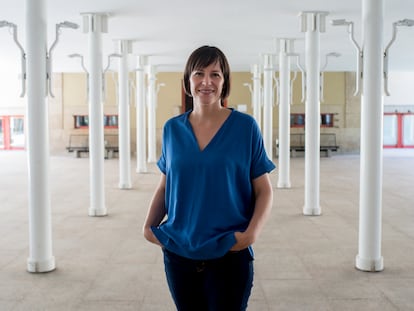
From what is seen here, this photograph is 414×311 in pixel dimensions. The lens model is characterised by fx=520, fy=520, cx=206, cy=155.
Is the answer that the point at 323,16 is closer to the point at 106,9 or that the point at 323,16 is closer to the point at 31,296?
the point at 106,9

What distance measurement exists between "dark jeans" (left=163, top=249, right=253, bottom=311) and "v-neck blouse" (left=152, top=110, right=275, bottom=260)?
6cm

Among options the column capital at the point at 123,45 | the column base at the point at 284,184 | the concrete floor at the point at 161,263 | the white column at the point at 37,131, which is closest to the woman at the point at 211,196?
the concrete floor at the point at 161,263

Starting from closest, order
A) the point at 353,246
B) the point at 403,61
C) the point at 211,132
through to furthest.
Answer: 1. the point at 211,132
2. the point at 353,246
3. the point at 403,61

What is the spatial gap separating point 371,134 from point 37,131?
14.1 ft

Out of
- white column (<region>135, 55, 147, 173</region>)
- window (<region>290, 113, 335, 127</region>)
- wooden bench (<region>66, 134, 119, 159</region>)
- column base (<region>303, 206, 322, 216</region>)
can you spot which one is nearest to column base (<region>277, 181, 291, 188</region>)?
column base (<region>303, 206, 322, 216</region>)

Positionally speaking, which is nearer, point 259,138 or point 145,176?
point 259,138

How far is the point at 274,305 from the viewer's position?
549cm

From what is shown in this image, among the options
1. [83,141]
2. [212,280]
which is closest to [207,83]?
[212,280]

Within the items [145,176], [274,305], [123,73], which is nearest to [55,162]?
[145,176]

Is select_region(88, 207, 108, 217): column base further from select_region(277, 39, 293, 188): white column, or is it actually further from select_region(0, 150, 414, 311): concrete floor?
select_region(277, 39, 293, 188): white column

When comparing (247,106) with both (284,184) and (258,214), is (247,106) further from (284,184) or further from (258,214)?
(258,214)

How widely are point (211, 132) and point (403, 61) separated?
82.7 ft

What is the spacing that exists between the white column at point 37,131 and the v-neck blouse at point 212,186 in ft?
14.8

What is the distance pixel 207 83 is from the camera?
2.58 meters
